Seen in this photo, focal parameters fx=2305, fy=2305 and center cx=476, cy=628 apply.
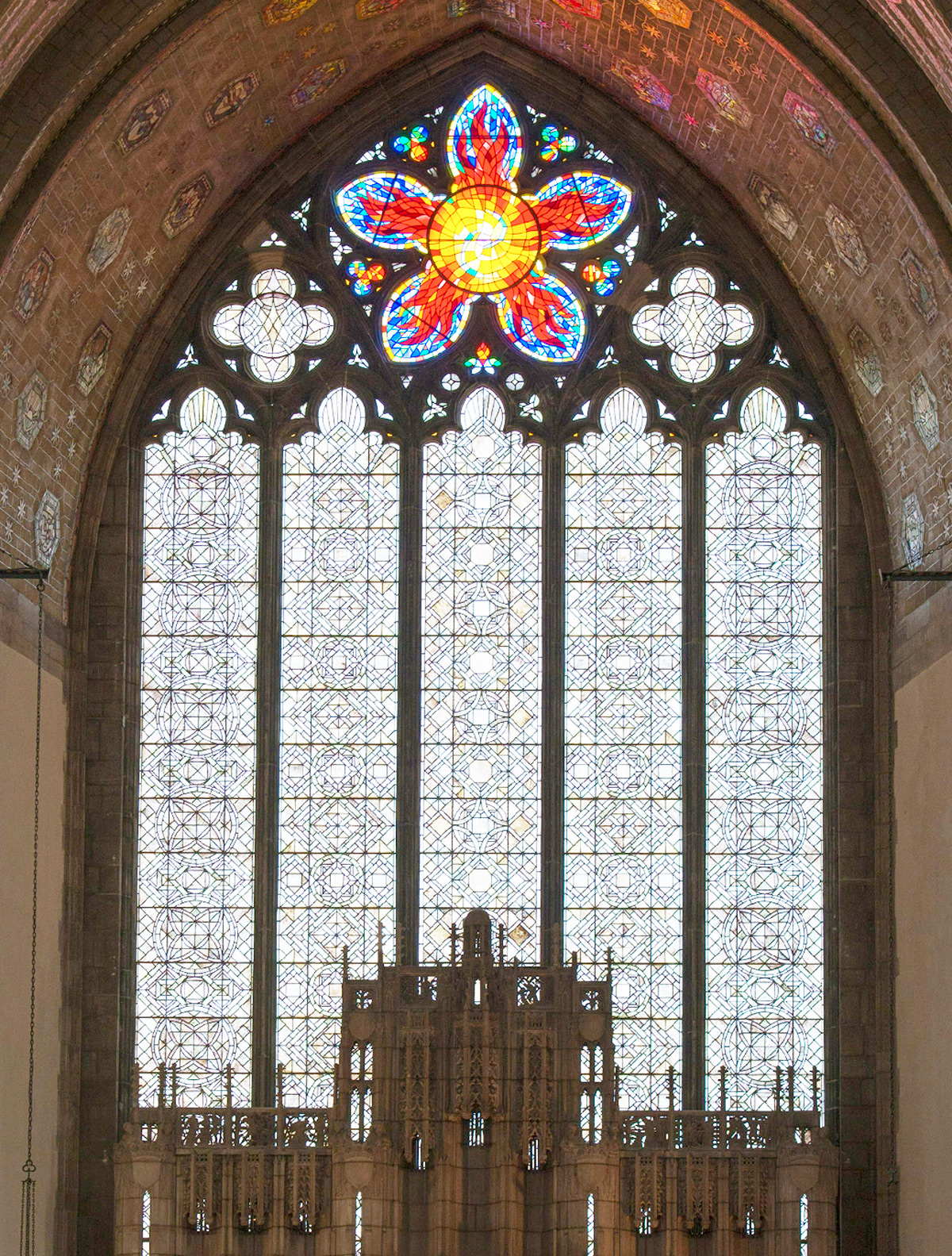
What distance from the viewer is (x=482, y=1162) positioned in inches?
757

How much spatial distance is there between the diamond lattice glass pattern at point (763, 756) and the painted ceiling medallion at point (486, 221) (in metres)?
2.29

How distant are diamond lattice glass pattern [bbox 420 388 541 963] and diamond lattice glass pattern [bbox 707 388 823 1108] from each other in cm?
167

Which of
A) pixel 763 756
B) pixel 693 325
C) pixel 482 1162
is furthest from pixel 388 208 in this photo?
pixel 482 1162

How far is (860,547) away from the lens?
2117 cm

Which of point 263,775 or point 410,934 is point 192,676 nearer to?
point 263,775

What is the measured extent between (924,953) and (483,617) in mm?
5094

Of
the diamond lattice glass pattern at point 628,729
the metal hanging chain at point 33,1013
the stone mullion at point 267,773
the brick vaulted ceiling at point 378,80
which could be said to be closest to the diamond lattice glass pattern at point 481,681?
the diamond lattice glass pattern at point 628,729

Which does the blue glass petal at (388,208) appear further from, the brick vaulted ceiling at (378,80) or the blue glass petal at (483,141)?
the brick vaulted ceiling at (378,80)

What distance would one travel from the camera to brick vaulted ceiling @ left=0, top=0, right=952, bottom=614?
17.7m

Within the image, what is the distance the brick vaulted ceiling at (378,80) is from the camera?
58.2ft

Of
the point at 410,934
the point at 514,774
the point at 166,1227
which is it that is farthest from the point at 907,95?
the point at 166,1227

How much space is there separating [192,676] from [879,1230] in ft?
25.7

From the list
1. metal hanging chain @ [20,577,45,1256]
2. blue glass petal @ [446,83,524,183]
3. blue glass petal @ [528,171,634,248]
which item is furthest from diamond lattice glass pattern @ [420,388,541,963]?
metal hanging chain @ [20,577,45,1256]

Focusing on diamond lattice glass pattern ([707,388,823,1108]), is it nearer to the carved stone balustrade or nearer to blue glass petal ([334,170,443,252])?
the carved stone balustrade
